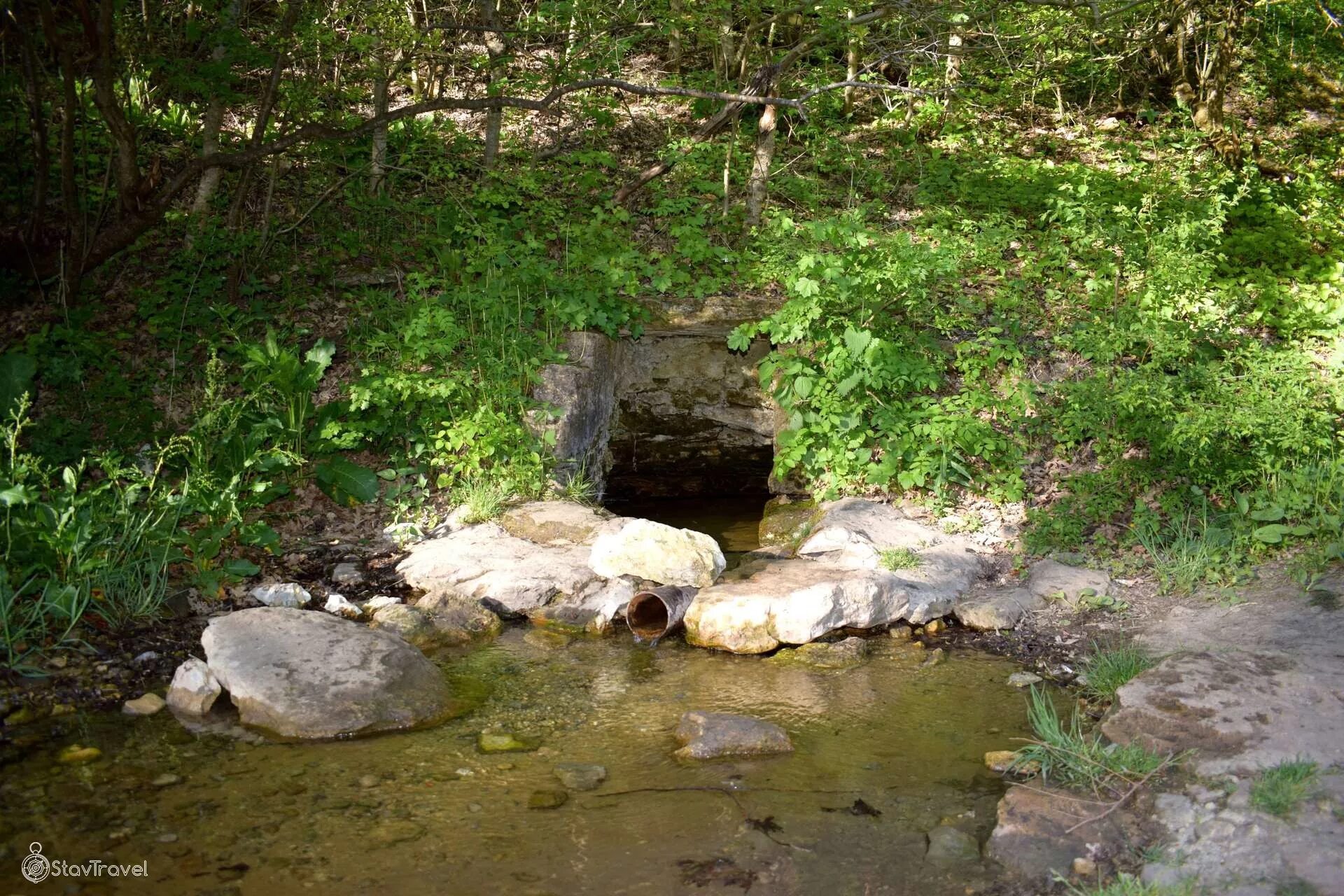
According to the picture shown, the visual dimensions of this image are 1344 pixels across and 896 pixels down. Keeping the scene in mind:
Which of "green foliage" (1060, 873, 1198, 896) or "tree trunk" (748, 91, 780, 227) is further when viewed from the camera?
"tree trunk" (748, 91, 780, 227)

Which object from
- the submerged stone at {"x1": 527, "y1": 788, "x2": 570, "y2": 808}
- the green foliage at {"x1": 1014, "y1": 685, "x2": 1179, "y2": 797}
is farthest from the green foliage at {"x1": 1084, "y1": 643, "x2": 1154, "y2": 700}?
the submerged stone at {"x1": 527, "y1": 788, "x2": 570, "y2": 808}

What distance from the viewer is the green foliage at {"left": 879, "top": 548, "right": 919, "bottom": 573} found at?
642 cm

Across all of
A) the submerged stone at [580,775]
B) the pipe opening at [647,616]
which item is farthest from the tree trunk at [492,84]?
the submerged stone at [580,775]

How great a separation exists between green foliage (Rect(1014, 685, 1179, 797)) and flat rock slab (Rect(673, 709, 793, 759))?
105 cm

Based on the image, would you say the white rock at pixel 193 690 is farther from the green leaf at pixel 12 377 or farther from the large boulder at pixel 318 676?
the green leaf at pixel 12 377

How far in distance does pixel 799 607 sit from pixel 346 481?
350 centimetres

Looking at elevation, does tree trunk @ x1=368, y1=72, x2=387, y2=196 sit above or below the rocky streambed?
above

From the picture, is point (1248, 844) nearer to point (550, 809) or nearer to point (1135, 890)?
point (1135, 890)

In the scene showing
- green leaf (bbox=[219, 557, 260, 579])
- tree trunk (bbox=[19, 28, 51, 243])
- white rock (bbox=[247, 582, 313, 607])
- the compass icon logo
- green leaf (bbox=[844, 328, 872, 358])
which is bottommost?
white rock (bbox=[247, 582, 313, 607])

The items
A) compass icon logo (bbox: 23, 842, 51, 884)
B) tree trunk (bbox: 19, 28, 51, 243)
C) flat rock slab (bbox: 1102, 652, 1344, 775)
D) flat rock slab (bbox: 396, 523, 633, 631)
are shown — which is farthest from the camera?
tree trunk (bbox: 19, 28, 51, 243)

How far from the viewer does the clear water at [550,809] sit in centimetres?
355

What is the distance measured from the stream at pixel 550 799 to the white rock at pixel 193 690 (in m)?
0.12

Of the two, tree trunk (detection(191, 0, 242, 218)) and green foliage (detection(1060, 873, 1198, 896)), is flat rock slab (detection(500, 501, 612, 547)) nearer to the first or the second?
tree trunk (detection(191, 0, 242, 218))

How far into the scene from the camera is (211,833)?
374 cm
